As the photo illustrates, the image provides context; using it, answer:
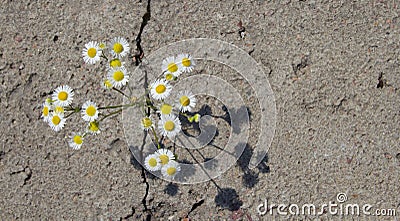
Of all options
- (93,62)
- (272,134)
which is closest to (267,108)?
(272,134)

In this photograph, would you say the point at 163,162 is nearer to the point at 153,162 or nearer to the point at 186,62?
the point at 153,162

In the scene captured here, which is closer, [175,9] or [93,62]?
[93,62]

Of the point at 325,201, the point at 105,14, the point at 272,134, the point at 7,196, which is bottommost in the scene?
the point at 7,196

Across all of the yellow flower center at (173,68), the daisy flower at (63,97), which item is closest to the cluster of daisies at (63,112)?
the daisy flower at (63,97)

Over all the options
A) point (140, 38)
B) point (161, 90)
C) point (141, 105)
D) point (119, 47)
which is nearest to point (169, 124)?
point (161, 90)

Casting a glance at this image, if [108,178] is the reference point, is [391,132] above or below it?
above

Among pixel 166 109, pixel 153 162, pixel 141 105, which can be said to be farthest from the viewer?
pixel 141 105

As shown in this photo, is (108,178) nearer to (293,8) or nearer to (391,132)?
(293,8)
